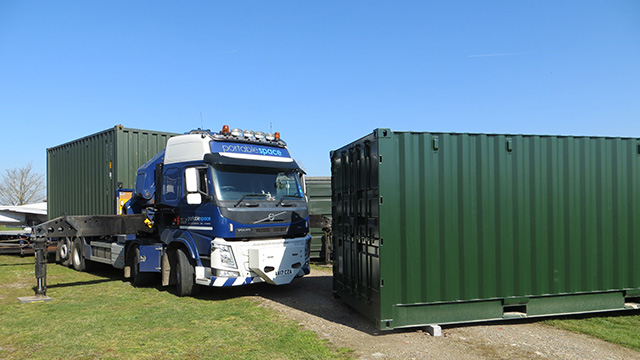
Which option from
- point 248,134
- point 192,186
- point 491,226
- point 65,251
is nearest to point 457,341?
point 491,226

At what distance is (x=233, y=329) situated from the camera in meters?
6.66

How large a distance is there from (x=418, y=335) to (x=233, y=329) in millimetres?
2707

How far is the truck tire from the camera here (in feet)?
45.6

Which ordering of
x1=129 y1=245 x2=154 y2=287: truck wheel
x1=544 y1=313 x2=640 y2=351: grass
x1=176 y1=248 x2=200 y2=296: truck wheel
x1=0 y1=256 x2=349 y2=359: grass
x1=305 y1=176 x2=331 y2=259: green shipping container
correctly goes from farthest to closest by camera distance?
1. x1=305 y1=176 x2=331 y2=259: green shipping container
2. x1=129 y1=245 x2=154 y2=287: truck wheel
3. x1=176 y1=248 x2=200 y2=296: truck wheel
4. x1=544 y1=313 x2=640 y2=351: grass
5. x1=0 y1=256 x2=349 y2=359: grass

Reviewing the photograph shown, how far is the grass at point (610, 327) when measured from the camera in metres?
5.93

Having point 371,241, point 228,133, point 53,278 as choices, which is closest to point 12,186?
point 53,278

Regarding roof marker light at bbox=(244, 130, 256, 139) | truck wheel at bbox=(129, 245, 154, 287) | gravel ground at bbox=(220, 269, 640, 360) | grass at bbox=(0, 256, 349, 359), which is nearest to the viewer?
gravel ground at bbox=(220, 269, 640, 360)

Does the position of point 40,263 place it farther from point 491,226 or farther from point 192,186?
point 491,226

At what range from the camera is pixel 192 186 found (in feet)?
27.6

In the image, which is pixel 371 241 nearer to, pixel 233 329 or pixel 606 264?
pixel 233 329

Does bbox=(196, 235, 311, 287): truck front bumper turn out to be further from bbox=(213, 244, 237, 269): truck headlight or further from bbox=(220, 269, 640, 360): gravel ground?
bbox=(220, 269, 640, 360): gravel ground

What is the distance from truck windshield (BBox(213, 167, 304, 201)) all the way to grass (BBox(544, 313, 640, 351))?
17.1ft

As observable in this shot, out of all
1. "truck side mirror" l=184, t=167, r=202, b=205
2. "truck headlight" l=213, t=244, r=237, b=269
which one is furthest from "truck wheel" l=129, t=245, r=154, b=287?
"truck headlight" l=213, t=244, r=237, b=269

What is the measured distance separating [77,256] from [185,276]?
645cm
